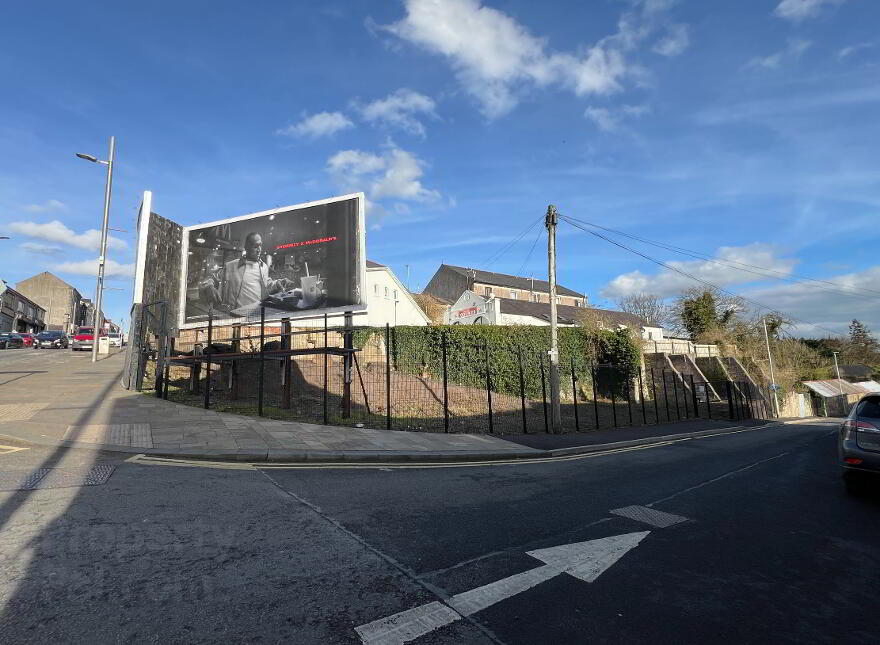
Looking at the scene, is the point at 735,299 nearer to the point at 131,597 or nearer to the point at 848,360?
the point at 848,360

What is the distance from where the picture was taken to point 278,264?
15719 millimetres

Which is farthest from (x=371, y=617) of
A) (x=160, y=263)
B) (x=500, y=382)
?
(x=500, y=382)

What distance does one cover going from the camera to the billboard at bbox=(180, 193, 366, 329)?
48.6 feet

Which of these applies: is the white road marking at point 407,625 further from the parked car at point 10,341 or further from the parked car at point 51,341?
the parked car at point 10,341

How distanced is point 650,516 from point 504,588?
2.90 meters

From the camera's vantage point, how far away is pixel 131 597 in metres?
2.95

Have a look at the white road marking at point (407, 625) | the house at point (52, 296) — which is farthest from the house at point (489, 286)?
the house at point (52, 296)

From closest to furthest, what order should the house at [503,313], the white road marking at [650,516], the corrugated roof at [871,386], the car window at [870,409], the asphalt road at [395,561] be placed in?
the asphalt road at [395,561]
the white road marking at [650,516]
the car window at [870,409]
the house at [503,313]
the corrugated roof at [871,386]

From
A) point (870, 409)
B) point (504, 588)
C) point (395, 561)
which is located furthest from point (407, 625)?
point (870, 409)

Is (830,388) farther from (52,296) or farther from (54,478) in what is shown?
(52,296)

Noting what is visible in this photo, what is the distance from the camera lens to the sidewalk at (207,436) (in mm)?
7953

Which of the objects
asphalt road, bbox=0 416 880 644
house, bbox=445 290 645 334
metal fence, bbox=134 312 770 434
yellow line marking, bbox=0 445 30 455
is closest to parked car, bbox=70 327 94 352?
metal fence, bbox=134 312 770 434

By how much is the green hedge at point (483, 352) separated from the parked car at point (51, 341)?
3383 cm

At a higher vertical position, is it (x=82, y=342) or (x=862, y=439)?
(x=82, y=342)
